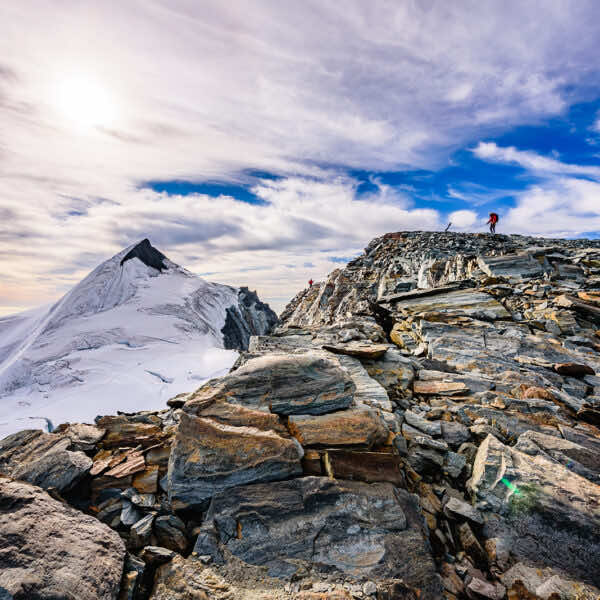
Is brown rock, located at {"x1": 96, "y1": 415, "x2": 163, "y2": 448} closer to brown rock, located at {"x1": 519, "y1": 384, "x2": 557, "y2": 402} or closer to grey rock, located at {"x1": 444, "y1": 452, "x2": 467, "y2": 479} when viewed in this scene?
grey rock, located at {"x1": 444, "y1": 452, "x2": 467, "y2": 479}

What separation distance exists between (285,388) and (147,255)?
31.6 metres

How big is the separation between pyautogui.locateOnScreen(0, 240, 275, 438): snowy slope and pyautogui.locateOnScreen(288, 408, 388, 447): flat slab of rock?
12908 mm

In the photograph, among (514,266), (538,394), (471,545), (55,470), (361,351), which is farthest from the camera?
(514,266)

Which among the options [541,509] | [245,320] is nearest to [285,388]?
[541,509]

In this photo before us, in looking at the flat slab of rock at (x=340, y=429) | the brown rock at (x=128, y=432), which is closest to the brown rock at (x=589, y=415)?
the flat slab of rock at (x=340, y=429)

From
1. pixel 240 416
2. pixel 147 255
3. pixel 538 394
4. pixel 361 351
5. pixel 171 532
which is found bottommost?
pixel 171 532

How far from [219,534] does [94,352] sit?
68.1ft

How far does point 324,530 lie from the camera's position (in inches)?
169

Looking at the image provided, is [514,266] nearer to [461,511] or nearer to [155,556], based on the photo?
[461,511]

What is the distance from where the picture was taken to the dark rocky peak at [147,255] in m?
29.4

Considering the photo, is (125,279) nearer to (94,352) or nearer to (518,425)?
(94,352)

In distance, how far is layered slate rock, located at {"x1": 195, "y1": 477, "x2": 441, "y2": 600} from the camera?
393cm

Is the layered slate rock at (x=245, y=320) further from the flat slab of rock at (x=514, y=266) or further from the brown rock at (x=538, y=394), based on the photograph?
the brown rock at (x=538, y=394)

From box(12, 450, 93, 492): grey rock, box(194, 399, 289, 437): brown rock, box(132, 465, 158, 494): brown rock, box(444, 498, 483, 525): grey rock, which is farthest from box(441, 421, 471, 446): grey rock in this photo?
box(12, 450, 93, 492): grey rock
